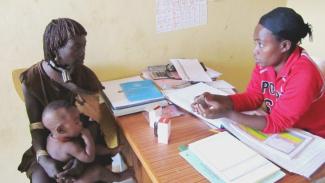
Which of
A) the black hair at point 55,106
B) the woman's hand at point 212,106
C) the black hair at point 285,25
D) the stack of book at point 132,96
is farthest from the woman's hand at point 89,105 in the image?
the black hair at point 285,25

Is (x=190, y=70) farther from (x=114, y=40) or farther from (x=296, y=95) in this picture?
(x=296, y=95)

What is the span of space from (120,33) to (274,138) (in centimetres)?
90

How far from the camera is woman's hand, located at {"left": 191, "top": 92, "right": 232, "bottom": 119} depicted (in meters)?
1.09

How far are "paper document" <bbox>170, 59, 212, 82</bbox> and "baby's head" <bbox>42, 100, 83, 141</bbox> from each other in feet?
2.19

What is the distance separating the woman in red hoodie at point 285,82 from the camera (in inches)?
39.8

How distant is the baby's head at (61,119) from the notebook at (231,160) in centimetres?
41

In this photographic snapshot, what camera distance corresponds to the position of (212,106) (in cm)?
→ 112

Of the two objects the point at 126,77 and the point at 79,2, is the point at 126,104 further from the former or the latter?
the point at 79,2

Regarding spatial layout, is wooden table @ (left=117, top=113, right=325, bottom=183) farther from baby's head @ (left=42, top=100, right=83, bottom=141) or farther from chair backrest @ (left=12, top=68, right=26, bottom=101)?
chair backrest @ (left=12, top=68, right=26, bottom=101)

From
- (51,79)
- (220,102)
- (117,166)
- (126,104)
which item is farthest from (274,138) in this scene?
(117,166)

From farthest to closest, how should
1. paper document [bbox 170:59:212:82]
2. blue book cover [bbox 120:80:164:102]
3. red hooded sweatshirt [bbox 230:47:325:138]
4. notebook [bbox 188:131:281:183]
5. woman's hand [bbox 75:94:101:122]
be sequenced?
1. paper document [bbox 170:59:212:82]
2. blue book cover [bbox 120:80:164:102]
3. woman's hand [bbox 75:94:101:122]
4. red hooded sweatshirt [bbox 230:47:325:138]
5. notebook [bbox 188:131:281:183]

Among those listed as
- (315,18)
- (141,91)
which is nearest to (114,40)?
(141,91)

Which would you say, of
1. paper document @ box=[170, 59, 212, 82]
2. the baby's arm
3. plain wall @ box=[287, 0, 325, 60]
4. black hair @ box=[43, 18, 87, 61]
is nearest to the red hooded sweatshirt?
paper document @ box=[170, 59, 212, 82]

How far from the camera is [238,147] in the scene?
3.24 feet
